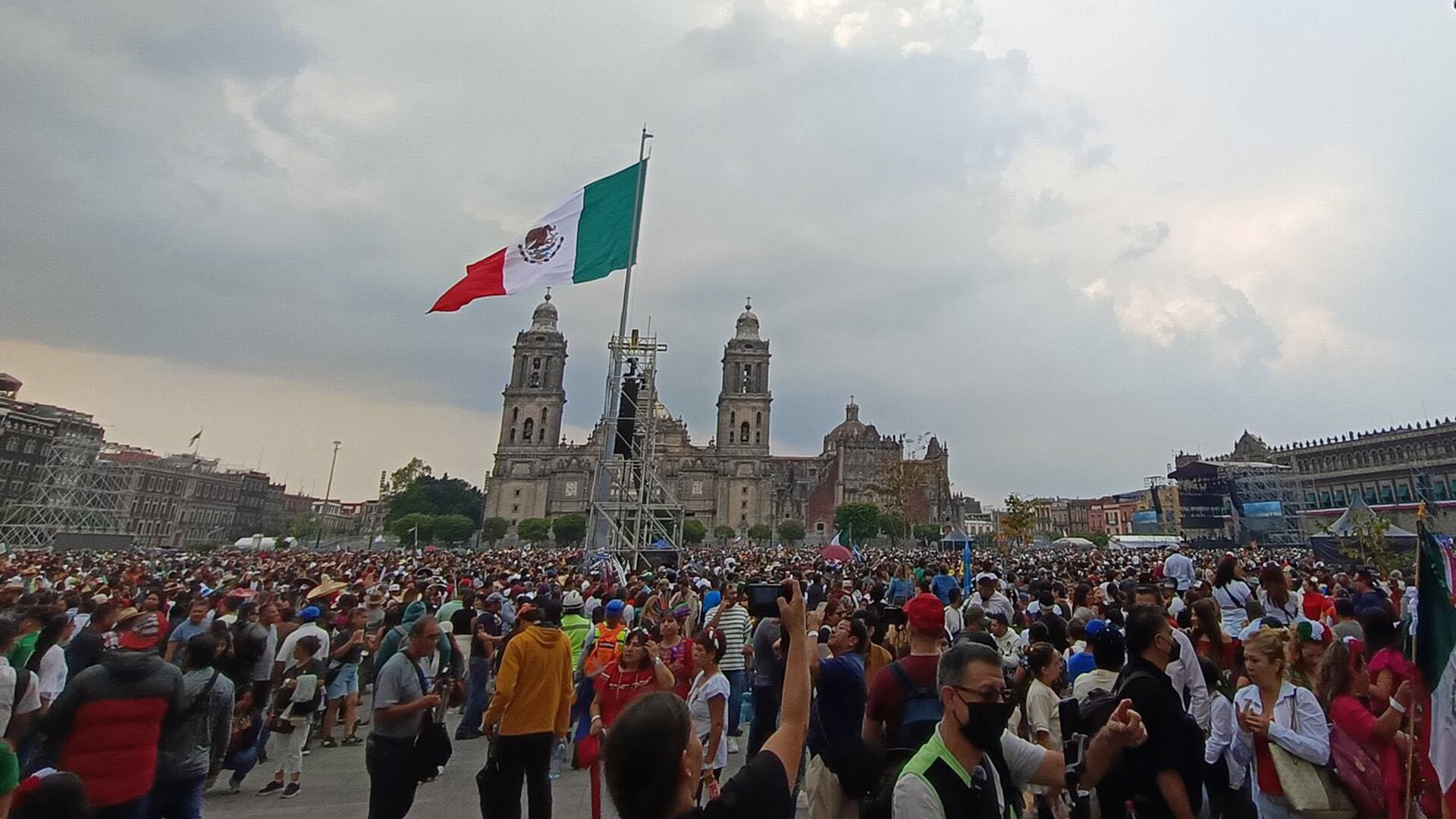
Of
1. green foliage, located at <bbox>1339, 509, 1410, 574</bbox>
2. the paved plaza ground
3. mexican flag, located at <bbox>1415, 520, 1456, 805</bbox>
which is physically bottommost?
the paved plaza ground

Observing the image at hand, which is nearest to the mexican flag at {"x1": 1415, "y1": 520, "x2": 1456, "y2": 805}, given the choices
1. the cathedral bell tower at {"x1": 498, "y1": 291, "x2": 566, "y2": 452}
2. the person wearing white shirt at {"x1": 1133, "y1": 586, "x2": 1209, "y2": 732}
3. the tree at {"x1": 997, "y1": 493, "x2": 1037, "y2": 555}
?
the person wearing white shirt at {"x1": 1133, "y1": 586, "x2": 1209, "y2": 732}

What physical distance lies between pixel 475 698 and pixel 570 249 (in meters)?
11.0

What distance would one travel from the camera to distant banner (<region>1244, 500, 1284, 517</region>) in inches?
2094

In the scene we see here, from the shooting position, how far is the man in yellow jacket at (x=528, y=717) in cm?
450

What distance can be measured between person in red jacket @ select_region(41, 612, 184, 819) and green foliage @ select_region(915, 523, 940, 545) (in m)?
58.2

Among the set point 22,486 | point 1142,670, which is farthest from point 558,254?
point 22,486

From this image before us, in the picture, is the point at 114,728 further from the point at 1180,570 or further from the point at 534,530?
the point at 534,530

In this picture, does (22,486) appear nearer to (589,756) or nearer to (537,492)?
(537,492)

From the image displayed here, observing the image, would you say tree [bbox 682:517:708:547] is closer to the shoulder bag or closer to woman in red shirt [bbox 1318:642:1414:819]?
woman in red shirt [bbox 1318:642:1414:819]

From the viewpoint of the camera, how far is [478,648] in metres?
8.42

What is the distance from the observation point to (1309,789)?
3338 mm

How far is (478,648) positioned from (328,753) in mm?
1886

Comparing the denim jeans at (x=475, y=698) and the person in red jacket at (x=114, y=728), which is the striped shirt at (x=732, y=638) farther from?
the person in red jacket at (x=114, y=728)

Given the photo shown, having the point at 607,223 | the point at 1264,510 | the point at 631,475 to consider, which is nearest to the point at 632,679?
the point at 607,223
